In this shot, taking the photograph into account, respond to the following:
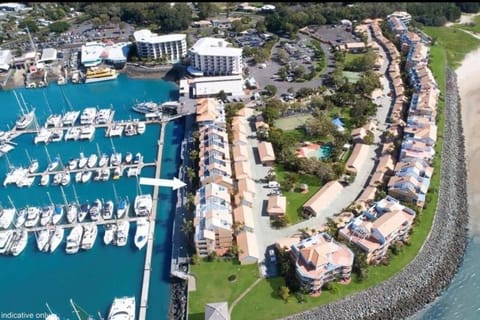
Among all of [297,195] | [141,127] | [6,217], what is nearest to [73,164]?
[6,217]

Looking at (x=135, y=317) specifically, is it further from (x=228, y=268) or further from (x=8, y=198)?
Answer: (x=8, y=198)

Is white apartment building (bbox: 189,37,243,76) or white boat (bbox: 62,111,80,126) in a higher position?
white apartment building (bbox: 189,37,243,76)

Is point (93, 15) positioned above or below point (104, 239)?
above

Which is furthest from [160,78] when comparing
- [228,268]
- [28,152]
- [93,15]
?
[228,268]

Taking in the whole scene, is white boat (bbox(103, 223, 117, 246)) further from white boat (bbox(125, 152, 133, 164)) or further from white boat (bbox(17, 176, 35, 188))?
white boat (bbox(17, 176, 35, 188))

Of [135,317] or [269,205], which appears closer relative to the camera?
[135,317]

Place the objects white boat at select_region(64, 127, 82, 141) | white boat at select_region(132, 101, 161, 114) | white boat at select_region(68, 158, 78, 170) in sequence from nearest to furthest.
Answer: white boat at select_region(68, 158, 78, 170)
white boat at select_region(64, 127, 82, 141)
white boat at select_region(132, 101, 161, 114)

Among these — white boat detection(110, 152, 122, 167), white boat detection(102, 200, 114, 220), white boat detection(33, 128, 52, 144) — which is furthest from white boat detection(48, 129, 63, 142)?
white boat detection(102, 200, 114, 220)
